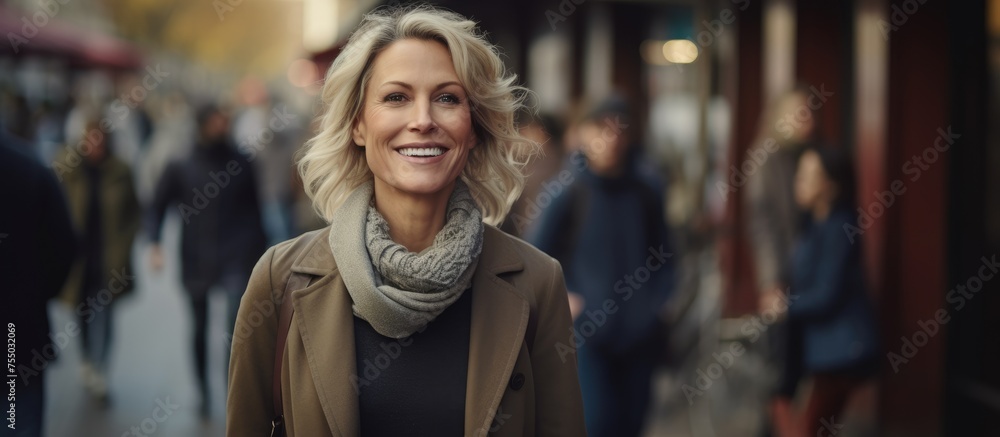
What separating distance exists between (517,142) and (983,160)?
486 centimetres

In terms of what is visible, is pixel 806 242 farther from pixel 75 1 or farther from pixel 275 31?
pixel 275 31

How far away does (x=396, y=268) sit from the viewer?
91.2 inches

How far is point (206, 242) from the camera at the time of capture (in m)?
7.47

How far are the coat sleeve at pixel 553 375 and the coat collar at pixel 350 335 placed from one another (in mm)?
81

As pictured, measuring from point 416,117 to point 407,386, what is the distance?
0.58 metres

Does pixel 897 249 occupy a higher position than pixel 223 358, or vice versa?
pixel 897 249

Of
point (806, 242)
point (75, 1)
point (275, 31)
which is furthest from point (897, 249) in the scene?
point (275, 31)

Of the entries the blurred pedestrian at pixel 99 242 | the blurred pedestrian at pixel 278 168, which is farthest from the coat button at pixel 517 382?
the blurred pedestrian at pixel 278 168

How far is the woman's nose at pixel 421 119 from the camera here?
88.4 inches

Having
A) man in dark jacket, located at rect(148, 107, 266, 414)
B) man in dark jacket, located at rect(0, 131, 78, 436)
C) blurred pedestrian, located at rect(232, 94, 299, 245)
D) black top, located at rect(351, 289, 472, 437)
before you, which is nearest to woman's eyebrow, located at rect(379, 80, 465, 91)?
black top, located at rect(351, 289, 472, 437)

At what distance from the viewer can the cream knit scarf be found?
231cm

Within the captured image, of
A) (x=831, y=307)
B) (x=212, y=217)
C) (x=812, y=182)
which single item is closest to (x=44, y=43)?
(x=212, y=217)

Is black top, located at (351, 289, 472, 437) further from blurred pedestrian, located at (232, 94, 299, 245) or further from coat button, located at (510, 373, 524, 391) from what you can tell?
blurred pedestrian, located at (232, 94, 299, 245)

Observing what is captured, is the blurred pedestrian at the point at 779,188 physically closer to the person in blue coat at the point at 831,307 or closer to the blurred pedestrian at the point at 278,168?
→ the person in blue coat at the point at 831,307
